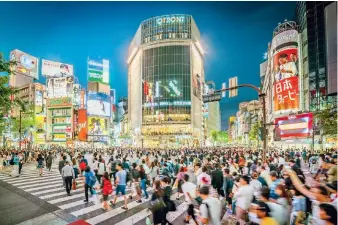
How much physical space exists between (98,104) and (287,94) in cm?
4429

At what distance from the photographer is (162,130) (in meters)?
85.3

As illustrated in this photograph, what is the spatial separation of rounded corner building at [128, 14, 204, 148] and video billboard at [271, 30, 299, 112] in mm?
33584

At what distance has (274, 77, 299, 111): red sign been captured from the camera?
55.2 meters

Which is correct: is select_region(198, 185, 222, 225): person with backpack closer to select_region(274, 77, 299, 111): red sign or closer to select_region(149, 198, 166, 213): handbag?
select_region(149, 198, 166, 213): handbag

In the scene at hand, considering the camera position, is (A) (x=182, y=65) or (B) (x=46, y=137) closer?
(B) (x=46, y=137)

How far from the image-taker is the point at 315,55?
51531mm

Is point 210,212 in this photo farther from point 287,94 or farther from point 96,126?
point 287,94

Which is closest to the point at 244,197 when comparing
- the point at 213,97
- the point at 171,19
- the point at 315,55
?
the point at 213,97

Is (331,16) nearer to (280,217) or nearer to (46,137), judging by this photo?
(280,217)

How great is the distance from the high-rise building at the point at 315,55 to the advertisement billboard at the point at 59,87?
229 ft

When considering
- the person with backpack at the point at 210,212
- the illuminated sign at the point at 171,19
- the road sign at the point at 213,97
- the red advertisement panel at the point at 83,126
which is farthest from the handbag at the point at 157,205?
the illuminated sign at the point at 171,19

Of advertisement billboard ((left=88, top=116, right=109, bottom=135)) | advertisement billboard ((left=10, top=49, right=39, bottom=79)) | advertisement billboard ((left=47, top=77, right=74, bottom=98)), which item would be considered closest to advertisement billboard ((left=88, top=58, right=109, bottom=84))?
advertisement billboard ((left=88, top=116, right=109, bottom=135))

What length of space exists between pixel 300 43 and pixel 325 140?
25.2m

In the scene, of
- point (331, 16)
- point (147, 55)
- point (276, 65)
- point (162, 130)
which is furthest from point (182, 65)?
point (331, 16)
